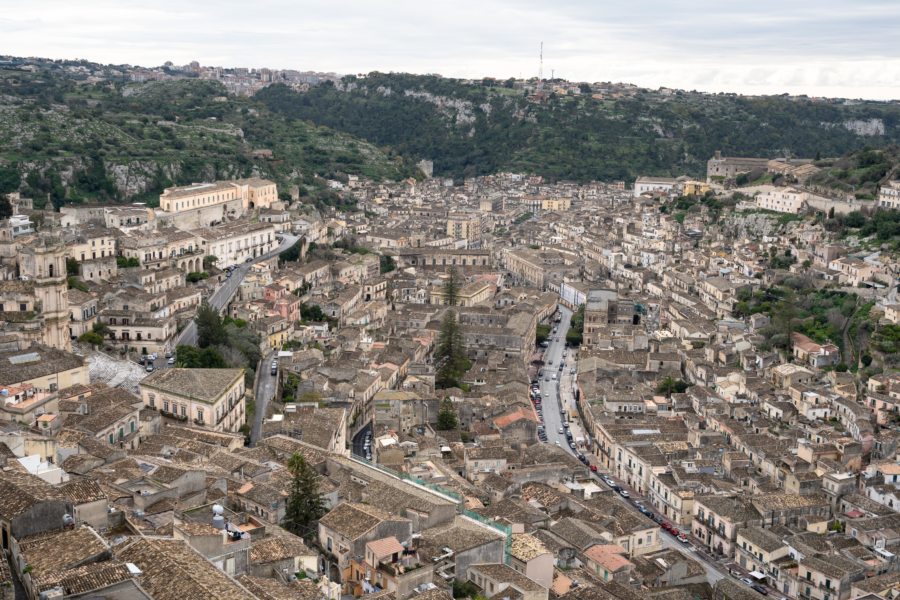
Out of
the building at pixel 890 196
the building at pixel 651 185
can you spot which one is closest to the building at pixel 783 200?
the building at pixel 890 196

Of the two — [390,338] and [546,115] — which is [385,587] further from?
[546,115]

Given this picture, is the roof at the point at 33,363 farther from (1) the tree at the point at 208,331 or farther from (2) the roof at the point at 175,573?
(2) the roof at the point at 175,573

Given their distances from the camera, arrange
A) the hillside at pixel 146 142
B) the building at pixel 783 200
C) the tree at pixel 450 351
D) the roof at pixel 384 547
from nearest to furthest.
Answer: the roof at pixel 384 547, the tree at pixel 450 351, the hillside at pixel 146 142, the building at pixel 783 200

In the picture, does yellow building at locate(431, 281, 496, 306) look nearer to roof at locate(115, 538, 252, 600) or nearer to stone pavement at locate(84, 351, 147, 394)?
stone pavement at locate(84, 351, 147, 394)

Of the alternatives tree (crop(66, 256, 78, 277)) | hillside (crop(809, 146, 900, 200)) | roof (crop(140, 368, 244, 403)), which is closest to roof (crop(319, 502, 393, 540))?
roof (crop(140, 368, 244, 403))

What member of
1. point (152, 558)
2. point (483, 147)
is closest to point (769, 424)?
point (152, 558)

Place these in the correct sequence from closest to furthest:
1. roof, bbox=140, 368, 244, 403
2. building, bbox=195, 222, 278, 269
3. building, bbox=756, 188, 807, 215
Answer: roof, bbox=140, 368, 244, 403, building, bbox=195, 222, 278, 269, building, bbox=756, 188, 807, 215
